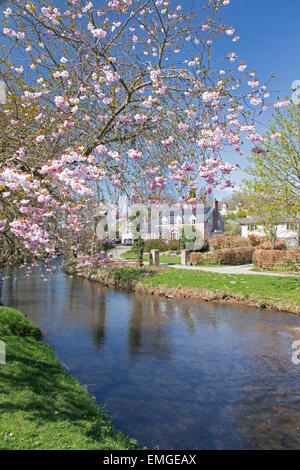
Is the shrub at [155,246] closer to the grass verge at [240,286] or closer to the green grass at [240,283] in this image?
the green grass at [240,283]

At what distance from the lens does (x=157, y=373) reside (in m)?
8.79

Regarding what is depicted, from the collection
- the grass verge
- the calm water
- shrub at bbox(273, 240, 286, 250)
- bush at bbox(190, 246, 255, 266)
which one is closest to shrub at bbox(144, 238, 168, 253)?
shrub at bbox(273, 240, 286, 250)

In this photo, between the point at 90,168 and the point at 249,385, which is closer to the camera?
the point at 90,168

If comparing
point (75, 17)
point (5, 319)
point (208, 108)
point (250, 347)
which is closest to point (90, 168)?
point (208, 108)

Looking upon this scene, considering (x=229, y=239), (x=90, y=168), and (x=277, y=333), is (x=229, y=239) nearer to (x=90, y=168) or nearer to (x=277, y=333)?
(x=277, y=333)

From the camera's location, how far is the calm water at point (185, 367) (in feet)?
20.9

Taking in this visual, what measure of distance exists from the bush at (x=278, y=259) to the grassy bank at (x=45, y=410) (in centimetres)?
1746

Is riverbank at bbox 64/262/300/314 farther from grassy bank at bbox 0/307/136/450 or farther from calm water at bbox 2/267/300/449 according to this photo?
grassy bank at bbox 0/307/136/450

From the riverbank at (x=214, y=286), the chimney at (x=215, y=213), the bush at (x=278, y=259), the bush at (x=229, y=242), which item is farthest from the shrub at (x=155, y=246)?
the bush at (x=278, y=259)

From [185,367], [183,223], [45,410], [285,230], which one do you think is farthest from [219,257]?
[45,410]

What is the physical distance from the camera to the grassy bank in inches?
183

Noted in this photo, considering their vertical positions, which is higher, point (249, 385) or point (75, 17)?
point (75, 17)
